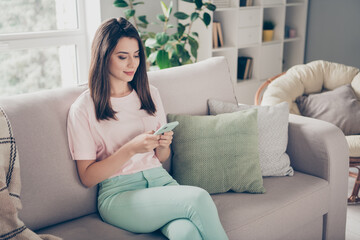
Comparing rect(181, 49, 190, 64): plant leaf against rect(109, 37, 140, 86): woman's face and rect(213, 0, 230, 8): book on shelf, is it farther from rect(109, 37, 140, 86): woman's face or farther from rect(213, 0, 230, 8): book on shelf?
rect(109, 37, 140, 86): woman's face

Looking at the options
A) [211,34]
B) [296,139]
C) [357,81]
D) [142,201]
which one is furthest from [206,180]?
[211,34]

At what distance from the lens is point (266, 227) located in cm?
168

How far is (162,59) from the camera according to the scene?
112 inches

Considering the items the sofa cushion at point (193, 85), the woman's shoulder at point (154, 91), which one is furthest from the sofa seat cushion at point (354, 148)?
the woman's shoulder at point (154, 91)

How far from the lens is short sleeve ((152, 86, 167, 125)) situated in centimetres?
176

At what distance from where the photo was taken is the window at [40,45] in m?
2.80

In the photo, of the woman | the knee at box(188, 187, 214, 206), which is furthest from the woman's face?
the knee at box(188, 187, 214, 206)

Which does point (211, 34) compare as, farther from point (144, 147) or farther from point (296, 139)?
point (144, 147)

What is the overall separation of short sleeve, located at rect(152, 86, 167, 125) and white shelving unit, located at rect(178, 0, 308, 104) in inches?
70.9

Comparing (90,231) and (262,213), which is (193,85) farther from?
(90,231)

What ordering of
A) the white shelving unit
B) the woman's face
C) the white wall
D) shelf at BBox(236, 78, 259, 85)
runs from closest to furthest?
the woman's face, the white shelving unit, shelf at BBox(236, 78, 259, 85), the white wall

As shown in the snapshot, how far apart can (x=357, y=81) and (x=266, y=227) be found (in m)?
1.62

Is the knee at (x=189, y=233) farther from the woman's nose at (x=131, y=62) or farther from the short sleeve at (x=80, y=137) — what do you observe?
the woman's nose at (x=131, y=62)

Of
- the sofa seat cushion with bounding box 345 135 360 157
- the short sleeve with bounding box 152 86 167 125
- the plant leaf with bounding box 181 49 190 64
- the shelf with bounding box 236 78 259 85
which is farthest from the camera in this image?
the shelf with bounding box 236 78 259 85
